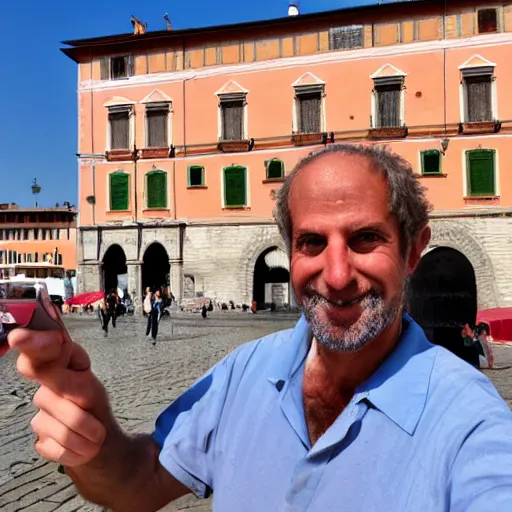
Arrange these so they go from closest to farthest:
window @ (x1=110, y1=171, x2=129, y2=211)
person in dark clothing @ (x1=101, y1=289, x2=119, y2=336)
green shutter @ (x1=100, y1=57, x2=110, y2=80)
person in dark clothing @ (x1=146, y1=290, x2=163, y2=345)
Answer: person in dark clothing @ (x1=146, y1=290, x2=163, y2=345) < person in dark clothing @ (x1=101, y1=289, x2=119, y2=336) < window @ (x1=110, y1=171, x2=129, y2=211) < green shutter @ (x1=100, y1=57, x2=110, y2=80)

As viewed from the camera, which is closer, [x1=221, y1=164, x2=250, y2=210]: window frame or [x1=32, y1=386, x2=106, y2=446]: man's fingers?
[x1=32, y1=386, x2=106, y2=446]: man's fingers

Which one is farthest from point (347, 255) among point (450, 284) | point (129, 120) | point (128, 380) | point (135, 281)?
point (129, 120)

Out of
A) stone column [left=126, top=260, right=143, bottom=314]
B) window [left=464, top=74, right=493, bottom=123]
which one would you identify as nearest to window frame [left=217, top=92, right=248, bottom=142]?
stone column [left=126, top=260, right=143, bottom=314]

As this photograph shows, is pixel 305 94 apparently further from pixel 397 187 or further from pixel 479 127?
pixel 397 187

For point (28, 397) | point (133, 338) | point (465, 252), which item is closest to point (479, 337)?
point (28, 397)

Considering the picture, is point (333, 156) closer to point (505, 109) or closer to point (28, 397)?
point (28, 397)

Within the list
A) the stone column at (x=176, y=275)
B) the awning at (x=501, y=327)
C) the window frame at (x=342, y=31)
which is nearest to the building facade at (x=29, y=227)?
the stone column at (x=176, y=275)

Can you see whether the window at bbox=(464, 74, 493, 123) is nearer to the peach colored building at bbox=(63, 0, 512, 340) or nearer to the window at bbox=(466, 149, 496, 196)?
the peach colored building at bbox=(63, 0, 512, 340)

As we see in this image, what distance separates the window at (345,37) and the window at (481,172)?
4897 millimetres

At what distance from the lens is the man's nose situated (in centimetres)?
116

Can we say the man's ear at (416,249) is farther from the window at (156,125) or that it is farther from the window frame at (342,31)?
the window at (156,125)

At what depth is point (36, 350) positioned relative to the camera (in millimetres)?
873

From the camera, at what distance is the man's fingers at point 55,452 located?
41.4 inches

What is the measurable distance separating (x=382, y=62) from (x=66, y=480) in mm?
17358
